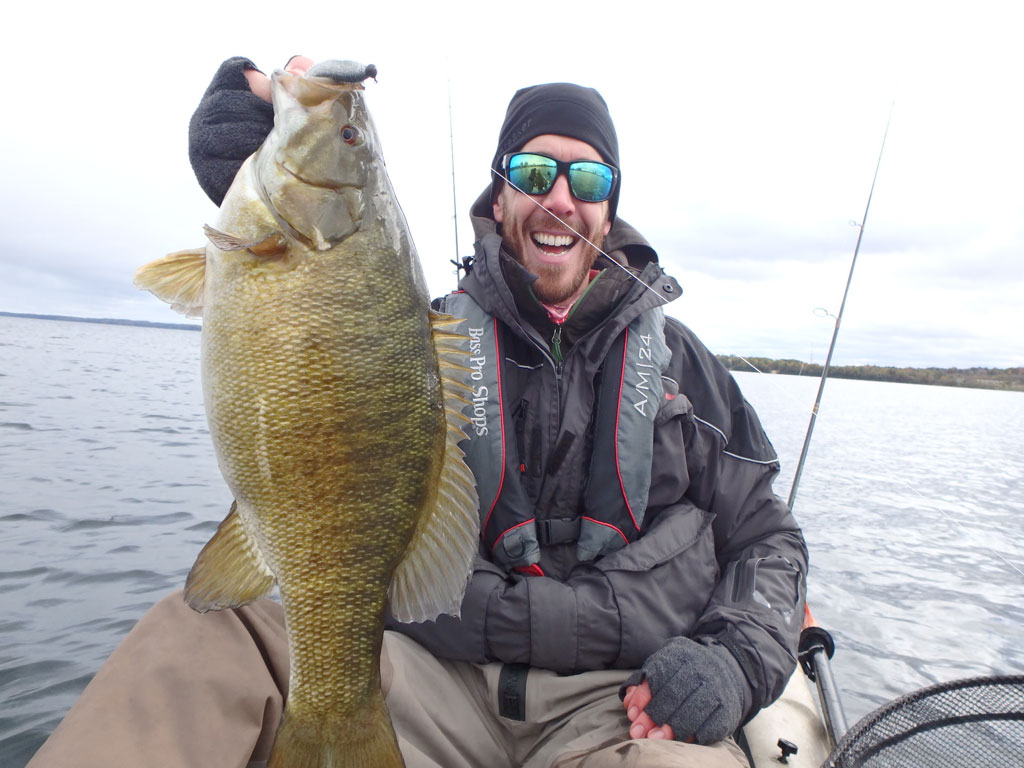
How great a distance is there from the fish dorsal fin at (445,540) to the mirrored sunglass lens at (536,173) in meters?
1.46

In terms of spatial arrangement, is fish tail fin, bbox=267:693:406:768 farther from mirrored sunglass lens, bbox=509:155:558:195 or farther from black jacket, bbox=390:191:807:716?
mirrored sunglass lens, bbox=509:155:558:195

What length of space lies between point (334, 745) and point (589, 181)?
247cm

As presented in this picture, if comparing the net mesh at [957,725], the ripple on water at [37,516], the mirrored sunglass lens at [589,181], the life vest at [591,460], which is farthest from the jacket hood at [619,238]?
the ripple on water at [37,516]

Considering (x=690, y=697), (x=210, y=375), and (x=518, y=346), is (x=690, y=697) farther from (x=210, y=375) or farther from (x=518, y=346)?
(x=210, y=375)

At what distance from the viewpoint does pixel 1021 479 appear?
15.7 m

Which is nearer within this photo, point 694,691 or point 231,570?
point 231,570

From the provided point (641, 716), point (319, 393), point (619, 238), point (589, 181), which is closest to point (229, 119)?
point (319, 393)

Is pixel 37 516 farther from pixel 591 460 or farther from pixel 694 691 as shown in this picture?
pixel 694 691

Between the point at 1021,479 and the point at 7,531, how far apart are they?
19526 millimetres

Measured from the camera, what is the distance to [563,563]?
258cm

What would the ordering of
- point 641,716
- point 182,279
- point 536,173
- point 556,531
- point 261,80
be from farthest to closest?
point 536,173
point 556,531
point 641,716
point 261,80
point 182,279

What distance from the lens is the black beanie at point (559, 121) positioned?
316cm

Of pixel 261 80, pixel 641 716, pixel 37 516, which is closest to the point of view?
pixel 261 80

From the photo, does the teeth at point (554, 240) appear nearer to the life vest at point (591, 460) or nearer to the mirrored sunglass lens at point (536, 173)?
the mirrored sunglass lens at point (536, 173)
